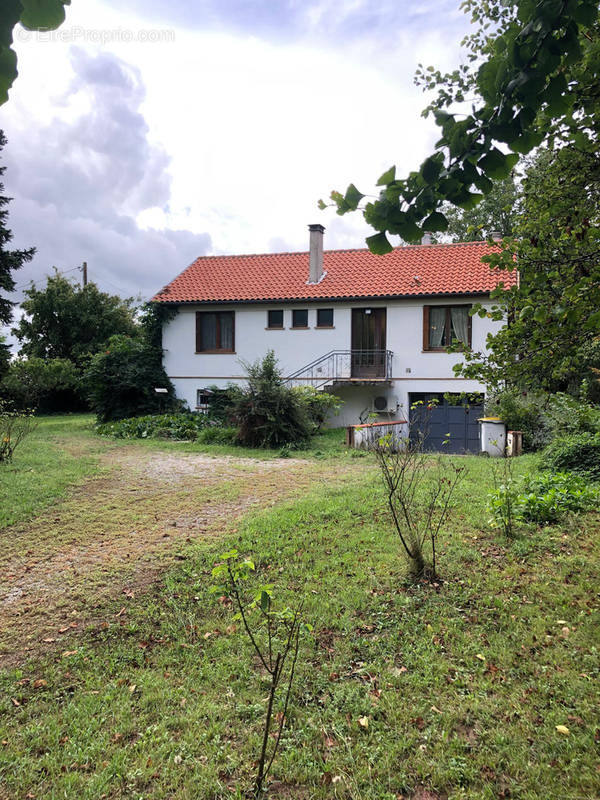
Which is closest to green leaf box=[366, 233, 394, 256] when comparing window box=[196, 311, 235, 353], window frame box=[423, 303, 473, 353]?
window frame box=[423, 303, 473, 353]

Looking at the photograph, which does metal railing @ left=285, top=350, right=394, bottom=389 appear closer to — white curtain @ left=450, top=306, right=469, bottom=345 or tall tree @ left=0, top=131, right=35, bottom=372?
white curtain @ left=450, top=306, right=469, bottom=345

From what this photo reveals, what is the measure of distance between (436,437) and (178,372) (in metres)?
11.2

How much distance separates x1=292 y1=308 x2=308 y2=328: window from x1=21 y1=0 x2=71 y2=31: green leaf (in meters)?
19.8

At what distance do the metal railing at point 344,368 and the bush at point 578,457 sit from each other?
10.9 meters

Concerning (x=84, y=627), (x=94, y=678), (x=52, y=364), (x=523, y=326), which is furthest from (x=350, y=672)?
(x=52, y=364)

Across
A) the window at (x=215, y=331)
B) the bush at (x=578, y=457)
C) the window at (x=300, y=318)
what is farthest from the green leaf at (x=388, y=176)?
the window at (x=215, y=331)

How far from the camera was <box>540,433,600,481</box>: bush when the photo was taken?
27.1 ft

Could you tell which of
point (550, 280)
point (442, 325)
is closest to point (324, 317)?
point (442, 325)

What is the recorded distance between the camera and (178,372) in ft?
72.6

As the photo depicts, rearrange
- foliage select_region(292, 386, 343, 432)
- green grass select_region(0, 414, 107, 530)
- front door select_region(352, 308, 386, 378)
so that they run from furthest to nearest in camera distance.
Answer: front door select_region(352, 308, 386, 378)
foliage select_region(292, 386, 343, 432)
green grass select_region(0, 414, 107, 530)

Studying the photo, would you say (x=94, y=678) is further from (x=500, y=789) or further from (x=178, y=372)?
(x=178, y=372)

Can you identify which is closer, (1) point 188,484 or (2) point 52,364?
(1) point 188,484

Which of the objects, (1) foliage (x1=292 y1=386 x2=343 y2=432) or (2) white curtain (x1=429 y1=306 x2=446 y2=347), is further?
(2) white curtain (x1=429 y1=306 x2=446 y2=347)

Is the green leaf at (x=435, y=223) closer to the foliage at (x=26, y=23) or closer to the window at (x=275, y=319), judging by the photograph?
the foliage at (x=26, y=23)
